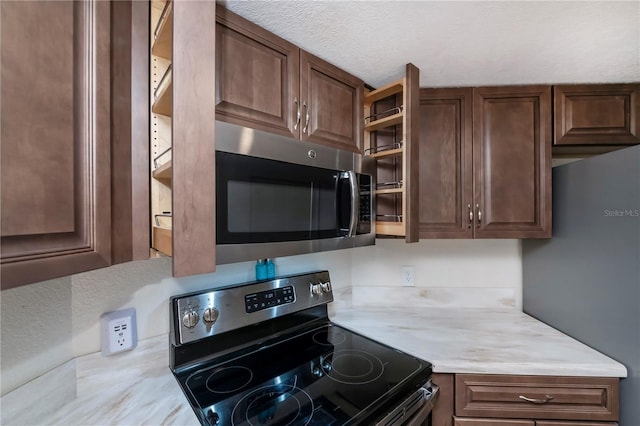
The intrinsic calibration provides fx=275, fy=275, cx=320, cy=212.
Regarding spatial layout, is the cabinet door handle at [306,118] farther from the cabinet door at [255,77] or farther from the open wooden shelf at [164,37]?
the open wooden shelf at [164,37]

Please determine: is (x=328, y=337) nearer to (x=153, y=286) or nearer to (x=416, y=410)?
(x=416, y=410)

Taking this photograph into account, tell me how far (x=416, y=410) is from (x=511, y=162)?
→ 1.17 meters

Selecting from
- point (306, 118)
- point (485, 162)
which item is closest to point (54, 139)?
point (306, 118)

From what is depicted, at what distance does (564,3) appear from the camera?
32.8 inches

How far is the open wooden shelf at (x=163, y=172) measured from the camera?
67 centimetres

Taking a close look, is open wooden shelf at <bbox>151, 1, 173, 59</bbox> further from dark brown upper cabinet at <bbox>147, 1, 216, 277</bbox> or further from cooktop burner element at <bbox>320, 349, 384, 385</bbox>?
cooktop burner element at <bbox>320, 349, 384, 385</bbox>

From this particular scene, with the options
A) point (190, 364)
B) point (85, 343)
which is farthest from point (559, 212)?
point (85, 343)

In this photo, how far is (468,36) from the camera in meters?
1.00

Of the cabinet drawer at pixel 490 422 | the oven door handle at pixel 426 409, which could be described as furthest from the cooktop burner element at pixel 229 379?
the cabinet drawer at pixel 490 422

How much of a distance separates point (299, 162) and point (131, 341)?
2.77ft

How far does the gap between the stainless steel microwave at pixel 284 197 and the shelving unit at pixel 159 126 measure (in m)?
0.15

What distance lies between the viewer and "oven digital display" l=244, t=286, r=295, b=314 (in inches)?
45.4

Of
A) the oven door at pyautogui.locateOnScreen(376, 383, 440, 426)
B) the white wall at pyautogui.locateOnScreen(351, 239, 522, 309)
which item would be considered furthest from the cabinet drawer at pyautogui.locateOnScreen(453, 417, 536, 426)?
the white wall at pyautogui.locateOnScreen(351, 239, 522, 309)

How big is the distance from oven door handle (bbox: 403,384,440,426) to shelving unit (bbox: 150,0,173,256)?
0.99m
